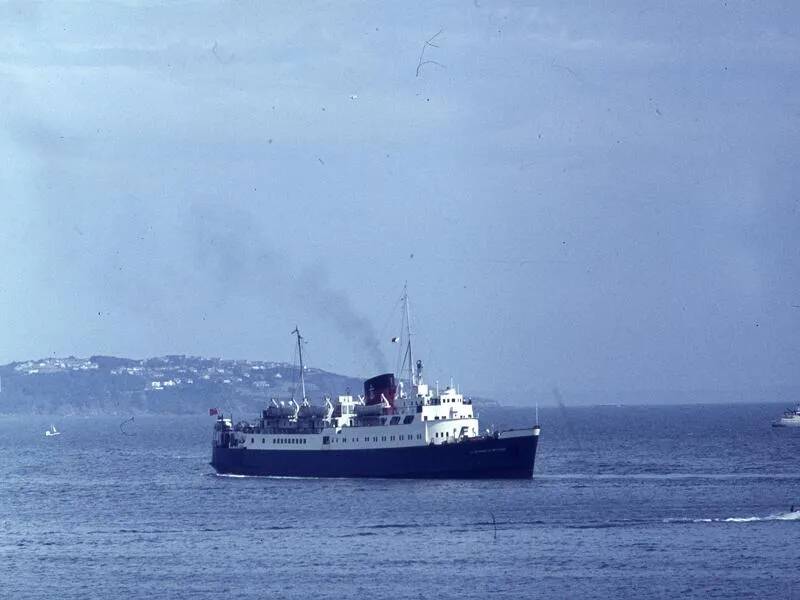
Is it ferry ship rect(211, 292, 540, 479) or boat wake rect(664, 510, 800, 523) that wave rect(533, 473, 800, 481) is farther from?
boat wake rect(664, 510, 800, 523)

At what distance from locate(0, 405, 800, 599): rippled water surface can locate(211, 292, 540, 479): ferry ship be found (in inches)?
62.5

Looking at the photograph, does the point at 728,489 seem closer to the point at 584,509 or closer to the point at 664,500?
the point at 664,500

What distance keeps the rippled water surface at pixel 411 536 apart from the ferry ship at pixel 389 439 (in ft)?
5.21

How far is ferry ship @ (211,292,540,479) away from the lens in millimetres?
91750

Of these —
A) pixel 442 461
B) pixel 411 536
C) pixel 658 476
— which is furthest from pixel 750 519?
pixel 658 476

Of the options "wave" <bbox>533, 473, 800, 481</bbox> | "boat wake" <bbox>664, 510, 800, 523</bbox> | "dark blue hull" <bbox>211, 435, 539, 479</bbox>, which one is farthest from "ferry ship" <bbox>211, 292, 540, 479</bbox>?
"boat wake" <bbox>664, 510, 800, 523</bbox>

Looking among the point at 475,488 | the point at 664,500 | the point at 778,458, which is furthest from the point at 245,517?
the point at 778,458

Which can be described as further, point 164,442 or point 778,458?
point 164,442

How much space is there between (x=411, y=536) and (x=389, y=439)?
1062 inches

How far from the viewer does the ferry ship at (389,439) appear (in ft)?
301

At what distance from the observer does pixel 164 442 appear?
622 feet

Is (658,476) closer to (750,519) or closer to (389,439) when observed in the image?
(389,439)

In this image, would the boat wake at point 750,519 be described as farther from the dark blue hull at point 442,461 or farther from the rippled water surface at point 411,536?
the dark blue hull at point 442,461

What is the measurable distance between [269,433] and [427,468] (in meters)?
14.9
